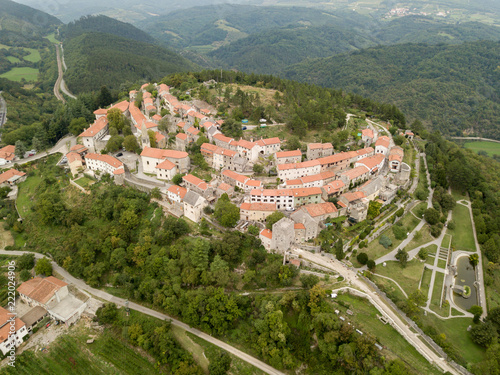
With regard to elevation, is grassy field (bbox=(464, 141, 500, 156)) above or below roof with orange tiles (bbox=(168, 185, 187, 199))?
below

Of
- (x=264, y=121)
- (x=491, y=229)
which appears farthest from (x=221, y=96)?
(x=491, y=229)

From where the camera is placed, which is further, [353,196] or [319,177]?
[319,177]

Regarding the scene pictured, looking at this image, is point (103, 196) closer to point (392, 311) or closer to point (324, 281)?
point (324, 281)

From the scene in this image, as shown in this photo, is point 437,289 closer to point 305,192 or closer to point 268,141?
point 305,192

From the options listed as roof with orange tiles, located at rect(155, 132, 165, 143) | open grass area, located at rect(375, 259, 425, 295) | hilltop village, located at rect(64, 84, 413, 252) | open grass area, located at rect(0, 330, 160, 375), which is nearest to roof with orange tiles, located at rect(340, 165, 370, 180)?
hilltop village, located at rect(64, 84, 413, 252)

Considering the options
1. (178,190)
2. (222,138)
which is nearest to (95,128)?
(222,138)

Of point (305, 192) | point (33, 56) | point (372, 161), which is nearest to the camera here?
point (305, 192)

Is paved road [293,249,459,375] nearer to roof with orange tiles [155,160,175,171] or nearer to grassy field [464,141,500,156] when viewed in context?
roof with orange tiles [155,160,175,171]
